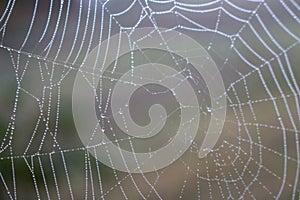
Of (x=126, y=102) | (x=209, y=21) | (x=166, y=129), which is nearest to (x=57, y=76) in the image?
(x=126, y=102)

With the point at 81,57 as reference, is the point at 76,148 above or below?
below

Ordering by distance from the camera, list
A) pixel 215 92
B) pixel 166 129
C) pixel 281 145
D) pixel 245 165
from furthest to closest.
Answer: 1. pixel 281 145
2. pixel 245 165
3. pixel 166 129
4. pixel 215 92

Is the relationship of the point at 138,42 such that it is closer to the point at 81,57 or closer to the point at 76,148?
the point at 81,57

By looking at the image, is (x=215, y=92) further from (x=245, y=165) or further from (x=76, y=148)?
(x=76, y=148)

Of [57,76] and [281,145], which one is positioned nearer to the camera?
[57,76]

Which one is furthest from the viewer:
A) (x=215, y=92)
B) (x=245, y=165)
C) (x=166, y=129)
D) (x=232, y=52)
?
(x=232, y=52)

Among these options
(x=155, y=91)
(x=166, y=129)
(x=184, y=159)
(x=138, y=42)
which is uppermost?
(x=138, y=42)
